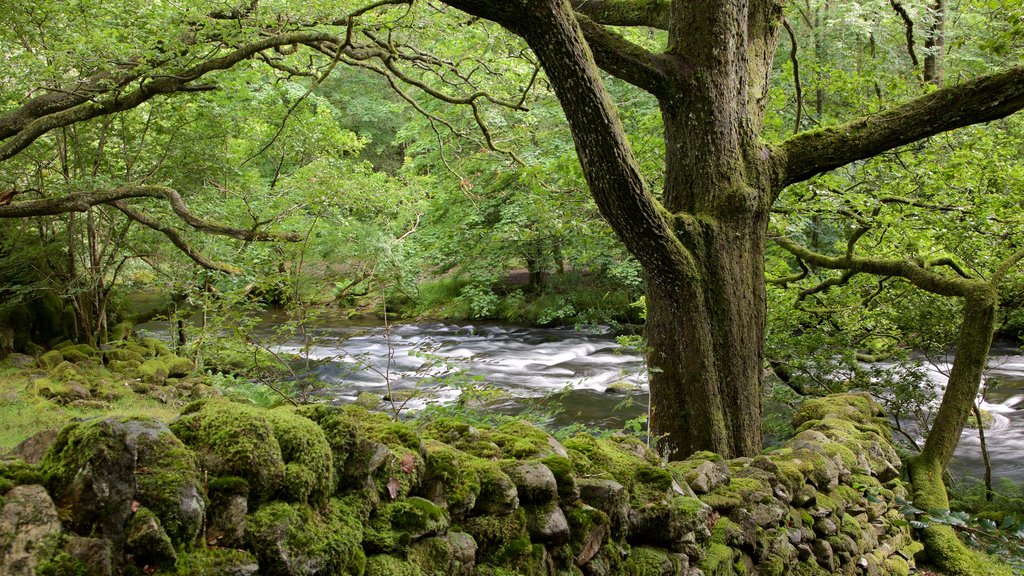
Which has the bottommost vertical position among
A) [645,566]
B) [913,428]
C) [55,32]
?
[913,428]

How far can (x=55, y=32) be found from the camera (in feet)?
28.6

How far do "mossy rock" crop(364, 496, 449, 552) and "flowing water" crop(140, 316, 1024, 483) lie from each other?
2379mm

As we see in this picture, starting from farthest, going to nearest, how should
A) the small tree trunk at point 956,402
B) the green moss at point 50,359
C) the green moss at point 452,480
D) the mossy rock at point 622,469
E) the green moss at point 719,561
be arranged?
the green moss at point 50,359
the small tree trunk at point 956,402
the green moss at point 719,561
the mossy rock at point 622,469
the green moss at point 452,480

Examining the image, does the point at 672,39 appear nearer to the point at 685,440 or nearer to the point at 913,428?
the point at 685,440

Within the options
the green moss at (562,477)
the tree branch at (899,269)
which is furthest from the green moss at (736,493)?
the tree branch at (899,269)

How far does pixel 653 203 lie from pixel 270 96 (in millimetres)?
10894

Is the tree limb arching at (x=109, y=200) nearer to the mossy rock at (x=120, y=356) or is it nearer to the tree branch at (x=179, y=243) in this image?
the tree branch at (x=179, y=243)

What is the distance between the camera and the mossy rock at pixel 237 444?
172 centimetres

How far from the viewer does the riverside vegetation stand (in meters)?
1.46

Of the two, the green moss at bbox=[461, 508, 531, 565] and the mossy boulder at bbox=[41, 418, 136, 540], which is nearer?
the mossy boulder at bbox=[41, 418, 136, 540]

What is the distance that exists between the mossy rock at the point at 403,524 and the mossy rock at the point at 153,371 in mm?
9411

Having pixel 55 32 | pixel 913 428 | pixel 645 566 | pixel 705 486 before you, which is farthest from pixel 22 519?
pixel 913 428

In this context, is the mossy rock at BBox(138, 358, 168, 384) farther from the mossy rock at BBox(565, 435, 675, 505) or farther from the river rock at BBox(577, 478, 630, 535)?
the river rock at BBox(577, 478, 630, 535)

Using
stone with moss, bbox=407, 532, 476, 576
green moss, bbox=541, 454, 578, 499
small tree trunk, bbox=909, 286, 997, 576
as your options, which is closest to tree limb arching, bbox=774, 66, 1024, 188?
small tree trunk, bbox=909, 286, 997, 576
